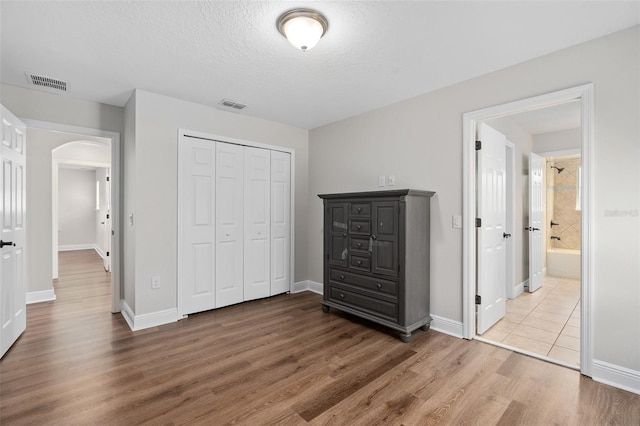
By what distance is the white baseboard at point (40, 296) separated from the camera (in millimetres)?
3893

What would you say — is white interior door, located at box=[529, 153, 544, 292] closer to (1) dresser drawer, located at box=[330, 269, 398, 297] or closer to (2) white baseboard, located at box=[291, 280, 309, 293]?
(1) dresser drawer, located at box=[330, 269, 398, 297]

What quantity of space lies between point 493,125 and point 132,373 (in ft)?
14.3

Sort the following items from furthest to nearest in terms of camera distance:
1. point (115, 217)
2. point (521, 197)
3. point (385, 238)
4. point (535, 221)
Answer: point (535, 221) < point (521, 197) < point (115, 217) < point (385, 238)

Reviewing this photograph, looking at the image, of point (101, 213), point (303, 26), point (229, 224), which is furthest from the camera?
point (101, 213)

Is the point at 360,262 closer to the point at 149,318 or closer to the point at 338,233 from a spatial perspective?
the point at 338,233

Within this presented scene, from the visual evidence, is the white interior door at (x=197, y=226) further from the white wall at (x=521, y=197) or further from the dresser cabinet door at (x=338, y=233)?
the white wall at (x=521, y=197)

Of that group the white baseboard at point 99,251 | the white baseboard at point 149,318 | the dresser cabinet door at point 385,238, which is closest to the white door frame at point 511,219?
the dresser cabinet door at point 385,238

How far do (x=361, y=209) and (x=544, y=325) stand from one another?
2312 mm

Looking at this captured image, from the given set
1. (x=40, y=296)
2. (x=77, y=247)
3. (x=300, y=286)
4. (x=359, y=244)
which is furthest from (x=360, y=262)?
(x=77, y=247)

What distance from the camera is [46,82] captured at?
2.91 meters

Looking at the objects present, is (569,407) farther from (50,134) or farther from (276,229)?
(50,134)

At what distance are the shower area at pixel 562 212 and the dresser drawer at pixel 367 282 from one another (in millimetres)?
4448

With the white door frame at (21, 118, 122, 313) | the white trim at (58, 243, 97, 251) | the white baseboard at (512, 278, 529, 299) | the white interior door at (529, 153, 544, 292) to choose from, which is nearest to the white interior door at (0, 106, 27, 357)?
the white door frame at (21, 118, 122, 313)

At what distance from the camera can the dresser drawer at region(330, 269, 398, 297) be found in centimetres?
294
